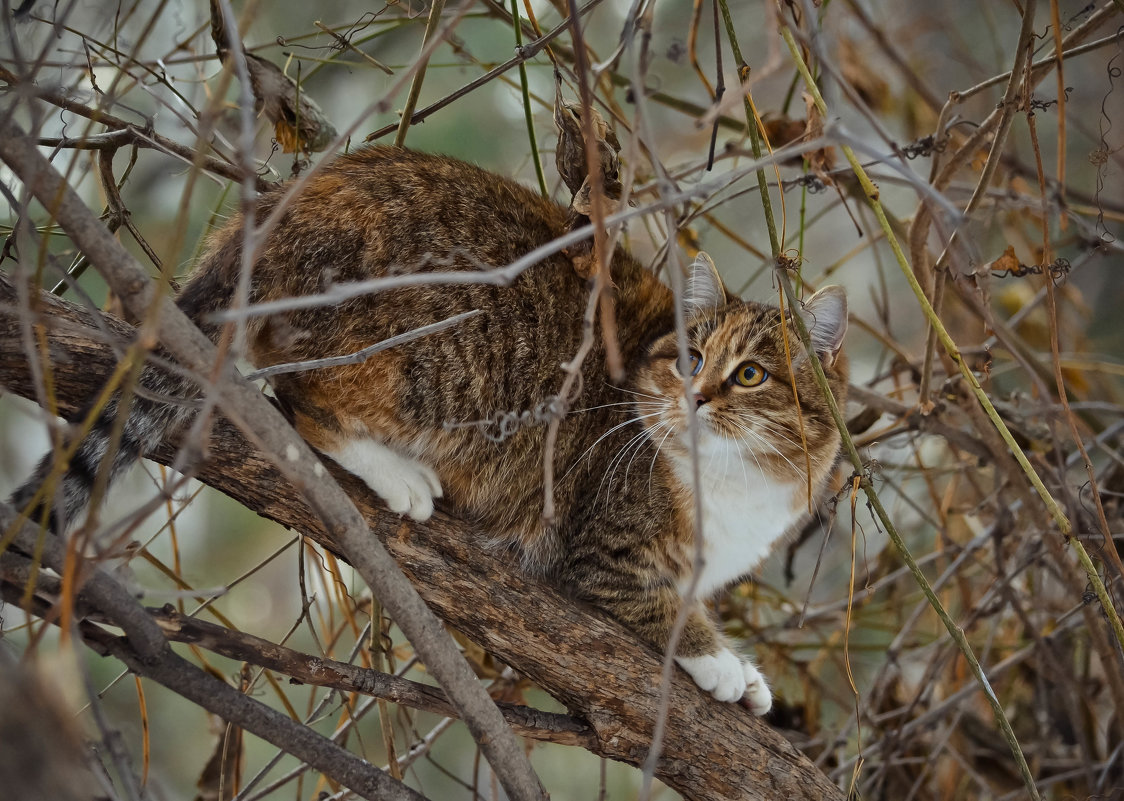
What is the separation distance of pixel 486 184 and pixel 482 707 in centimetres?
117

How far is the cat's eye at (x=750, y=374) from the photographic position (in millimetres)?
2186

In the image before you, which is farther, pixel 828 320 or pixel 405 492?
pixel 828 320

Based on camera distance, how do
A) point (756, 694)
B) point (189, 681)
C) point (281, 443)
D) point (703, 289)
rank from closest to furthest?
point (281, 443) < point (189, 681) < point (756, 694) < point (703, 289)

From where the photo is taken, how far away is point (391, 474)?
1808 millimetres

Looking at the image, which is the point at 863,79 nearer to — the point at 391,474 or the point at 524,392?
the point at 524,392

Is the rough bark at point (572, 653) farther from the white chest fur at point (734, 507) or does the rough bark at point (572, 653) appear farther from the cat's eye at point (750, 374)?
the cat's eye at point (750, 374)

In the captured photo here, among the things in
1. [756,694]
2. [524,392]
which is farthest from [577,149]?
[756,694]

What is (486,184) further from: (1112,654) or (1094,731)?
(1094,731)

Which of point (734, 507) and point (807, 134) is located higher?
point (807, 134)

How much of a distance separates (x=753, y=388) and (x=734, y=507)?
0.97 feet

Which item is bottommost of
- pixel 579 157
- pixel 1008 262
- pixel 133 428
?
pixel 133 428

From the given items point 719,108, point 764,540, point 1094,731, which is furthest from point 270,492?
point 1094,731

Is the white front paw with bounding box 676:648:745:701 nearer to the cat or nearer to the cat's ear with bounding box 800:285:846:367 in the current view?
the cat

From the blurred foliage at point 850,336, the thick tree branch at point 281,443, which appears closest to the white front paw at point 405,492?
the blurred foliage at point 850,336
